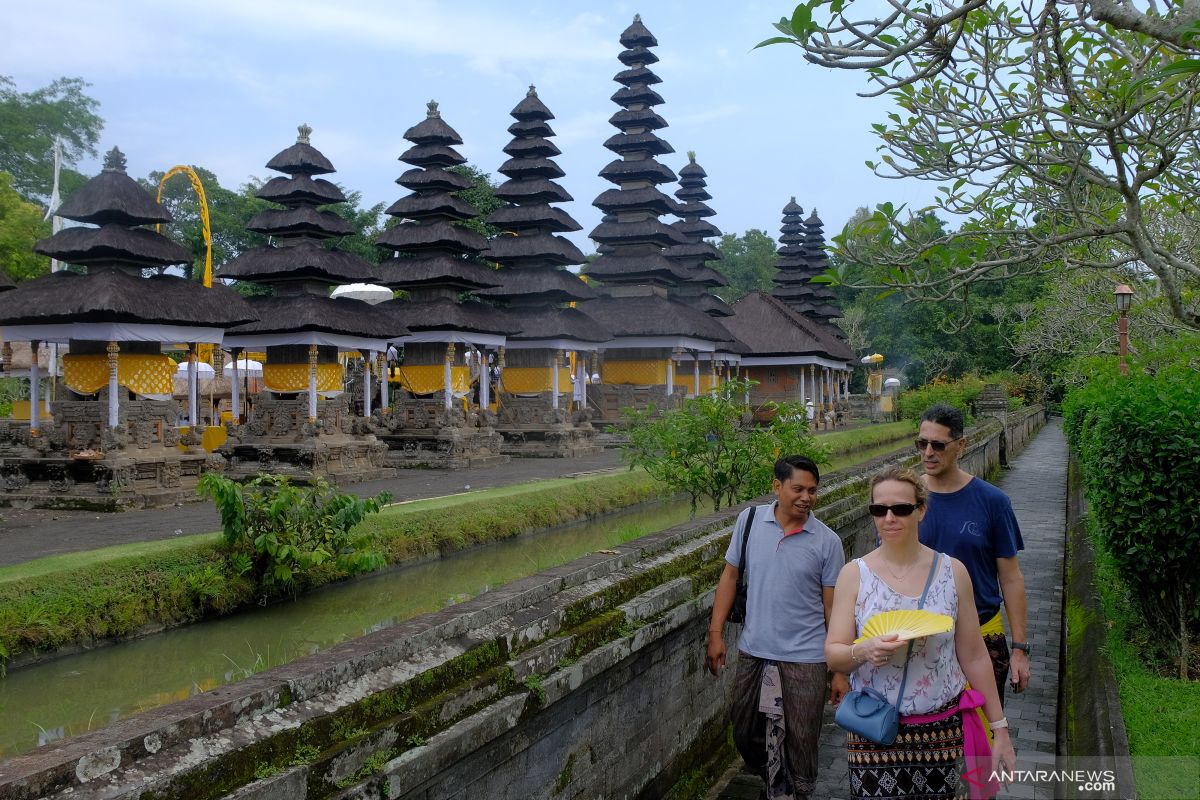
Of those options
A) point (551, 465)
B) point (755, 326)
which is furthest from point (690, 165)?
point (551, 465)

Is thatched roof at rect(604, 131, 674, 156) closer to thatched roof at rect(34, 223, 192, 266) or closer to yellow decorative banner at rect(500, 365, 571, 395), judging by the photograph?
yellow decorative banner at rect(500, 365, 571, 395)

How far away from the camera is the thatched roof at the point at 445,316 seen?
76.6ft

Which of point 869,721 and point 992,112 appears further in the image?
point 992,112

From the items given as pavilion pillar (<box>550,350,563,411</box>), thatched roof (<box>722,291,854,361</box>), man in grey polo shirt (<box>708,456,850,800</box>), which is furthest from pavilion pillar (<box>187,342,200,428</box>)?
thatched roof (<box>722,291,854,361</box>)

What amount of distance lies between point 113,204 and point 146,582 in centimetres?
887

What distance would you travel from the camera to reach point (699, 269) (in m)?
39.5

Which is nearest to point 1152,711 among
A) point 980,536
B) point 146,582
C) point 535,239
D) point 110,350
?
point 980,536

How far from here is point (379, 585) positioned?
38.0 ft

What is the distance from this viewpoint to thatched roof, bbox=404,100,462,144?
2486cm

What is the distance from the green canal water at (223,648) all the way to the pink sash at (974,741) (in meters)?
3.47

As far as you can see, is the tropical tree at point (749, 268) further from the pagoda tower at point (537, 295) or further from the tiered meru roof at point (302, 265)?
the tiered meru roof at point (302, 265)

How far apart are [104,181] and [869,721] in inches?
645

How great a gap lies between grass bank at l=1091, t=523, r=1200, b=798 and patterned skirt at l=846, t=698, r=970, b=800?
1.07 m

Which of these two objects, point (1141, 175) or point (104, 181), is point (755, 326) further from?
point (1141, 175)
